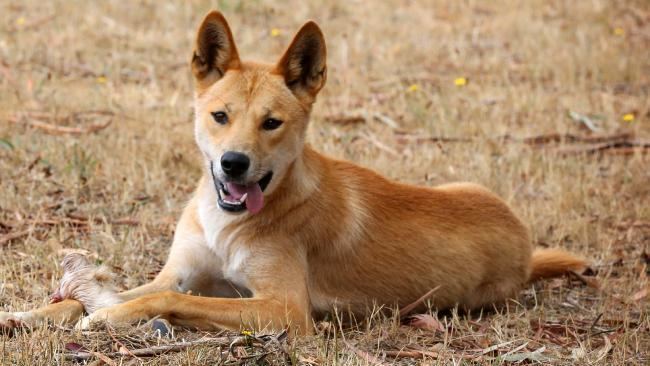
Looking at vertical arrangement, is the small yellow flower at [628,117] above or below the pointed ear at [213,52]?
below

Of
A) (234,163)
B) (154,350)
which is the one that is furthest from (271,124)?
(154,350)

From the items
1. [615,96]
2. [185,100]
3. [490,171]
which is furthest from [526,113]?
[185,100]

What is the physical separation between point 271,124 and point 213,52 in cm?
58

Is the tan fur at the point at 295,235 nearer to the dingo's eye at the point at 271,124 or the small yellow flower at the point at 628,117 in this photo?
the dingo's eye at the point at 271,124

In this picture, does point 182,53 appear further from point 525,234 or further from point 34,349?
point 34,349

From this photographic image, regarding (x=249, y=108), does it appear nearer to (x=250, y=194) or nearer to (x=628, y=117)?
(x=250, y=194)

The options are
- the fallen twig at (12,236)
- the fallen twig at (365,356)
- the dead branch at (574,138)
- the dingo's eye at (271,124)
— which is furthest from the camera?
the dead branch at (574,138)

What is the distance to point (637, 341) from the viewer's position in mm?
5094

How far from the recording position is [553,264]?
20.8 ft

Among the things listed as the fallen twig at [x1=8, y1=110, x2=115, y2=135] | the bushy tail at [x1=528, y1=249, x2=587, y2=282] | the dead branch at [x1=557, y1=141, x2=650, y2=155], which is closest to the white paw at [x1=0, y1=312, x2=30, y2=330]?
the bushy tail at [x1=528, y1=249, x2=587, y2=282]

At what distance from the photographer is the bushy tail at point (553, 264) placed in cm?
630

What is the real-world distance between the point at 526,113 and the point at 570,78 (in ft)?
4.19

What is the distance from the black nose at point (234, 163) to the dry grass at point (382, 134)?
33.3 inches

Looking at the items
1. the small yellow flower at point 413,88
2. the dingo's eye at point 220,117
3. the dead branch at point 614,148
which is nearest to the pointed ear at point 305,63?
the dingo's eye at point 220,117
